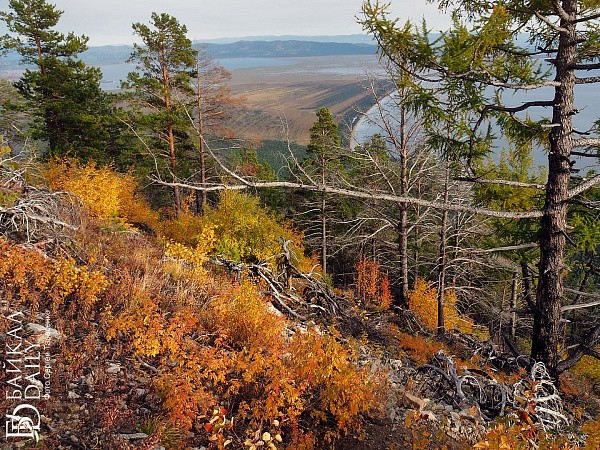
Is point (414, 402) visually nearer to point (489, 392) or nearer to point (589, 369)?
point (489, 392)

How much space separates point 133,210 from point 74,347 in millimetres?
19060

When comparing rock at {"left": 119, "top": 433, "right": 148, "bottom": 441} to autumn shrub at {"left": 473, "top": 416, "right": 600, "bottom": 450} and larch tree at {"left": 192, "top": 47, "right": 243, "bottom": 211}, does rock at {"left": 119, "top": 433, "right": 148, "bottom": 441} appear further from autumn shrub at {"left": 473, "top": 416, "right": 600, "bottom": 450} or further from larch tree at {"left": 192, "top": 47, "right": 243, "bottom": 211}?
larch tree at {"left": 192, "top": 47, "right": 243, "bottom": 211}

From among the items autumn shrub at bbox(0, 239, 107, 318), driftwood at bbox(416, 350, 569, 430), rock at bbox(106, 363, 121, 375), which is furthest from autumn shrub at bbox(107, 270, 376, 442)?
driftwood at bbox(416, 350, 569, 430)

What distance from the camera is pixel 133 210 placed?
70.5ft

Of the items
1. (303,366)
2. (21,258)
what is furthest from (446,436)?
(21,258)

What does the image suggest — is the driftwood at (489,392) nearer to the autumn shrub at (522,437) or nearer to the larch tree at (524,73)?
the larch tree at (524,73)

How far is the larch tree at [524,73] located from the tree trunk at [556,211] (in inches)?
0.5

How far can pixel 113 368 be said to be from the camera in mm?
4086

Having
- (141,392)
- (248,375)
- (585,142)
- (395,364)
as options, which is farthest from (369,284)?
(141,392)

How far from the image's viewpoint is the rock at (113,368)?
13.2 ft

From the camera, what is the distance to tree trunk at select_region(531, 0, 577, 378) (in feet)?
16.6

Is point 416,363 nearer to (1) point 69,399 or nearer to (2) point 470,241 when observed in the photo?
(1) point 69,399

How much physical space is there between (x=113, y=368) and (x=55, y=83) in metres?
24.1

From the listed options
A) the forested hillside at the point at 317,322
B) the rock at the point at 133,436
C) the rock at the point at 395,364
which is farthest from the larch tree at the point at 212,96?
the rock at the point at 133,436
